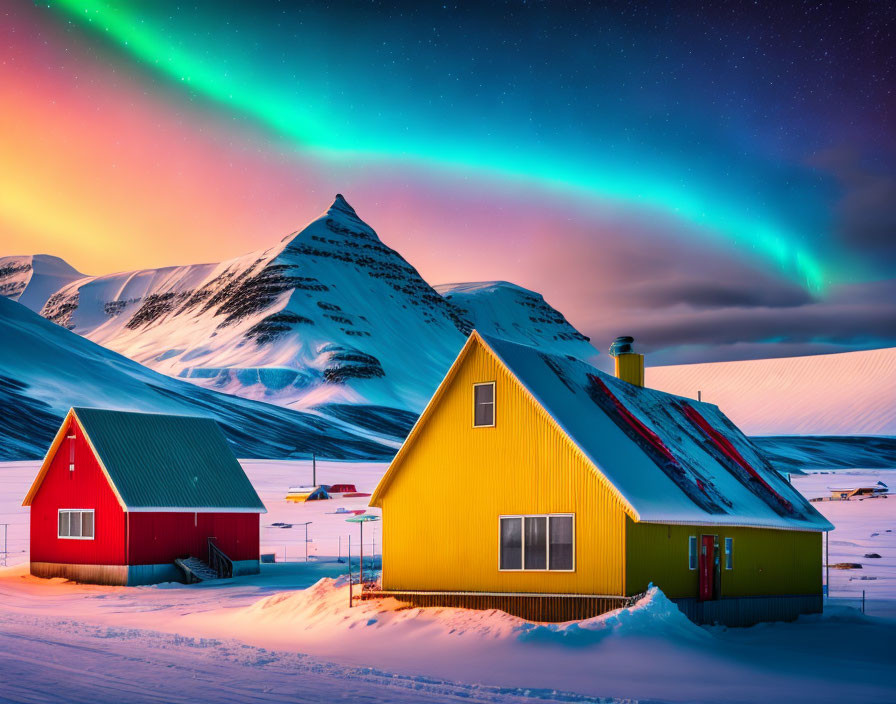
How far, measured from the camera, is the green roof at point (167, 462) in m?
43.5

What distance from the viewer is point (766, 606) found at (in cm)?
3180

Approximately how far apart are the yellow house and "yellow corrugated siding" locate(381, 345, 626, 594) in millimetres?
33

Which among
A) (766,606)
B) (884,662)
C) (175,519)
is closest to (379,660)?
(884,662)

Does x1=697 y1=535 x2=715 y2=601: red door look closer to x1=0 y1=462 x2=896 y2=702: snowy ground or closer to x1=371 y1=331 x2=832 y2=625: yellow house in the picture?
x1=371 y1=331 x2=832 y2=625: yellow house

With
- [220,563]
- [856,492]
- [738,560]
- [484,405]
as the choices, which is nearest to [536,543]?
[484,405]

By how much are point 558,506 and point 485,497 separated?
2176 millimetres

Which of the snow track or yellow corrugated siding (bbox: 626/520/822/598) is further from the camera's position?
yellow corrugated siding (bbox: 626/520/822/598)

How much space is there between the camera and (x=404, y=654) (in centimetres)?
2316

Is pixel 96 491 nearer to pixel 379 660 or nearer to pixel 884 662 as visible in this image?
pixel 379 660

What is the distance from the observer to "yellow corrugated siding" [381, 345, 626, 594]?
2527 cm

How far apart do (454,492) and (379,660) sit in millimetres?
6403

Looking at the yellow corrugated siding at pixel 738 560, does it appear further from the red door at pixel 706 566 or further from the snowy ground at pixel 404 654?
the snowy ground at pixel 404 654

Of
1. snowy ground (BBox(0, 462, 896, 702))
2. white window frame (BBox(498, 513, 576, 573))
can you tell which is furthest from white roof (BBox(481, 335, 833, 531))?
snowy ground (BBox(0, 462, 896, 702))

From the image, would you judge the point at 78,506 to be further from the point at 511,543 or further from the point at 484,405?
the point at 511,543
